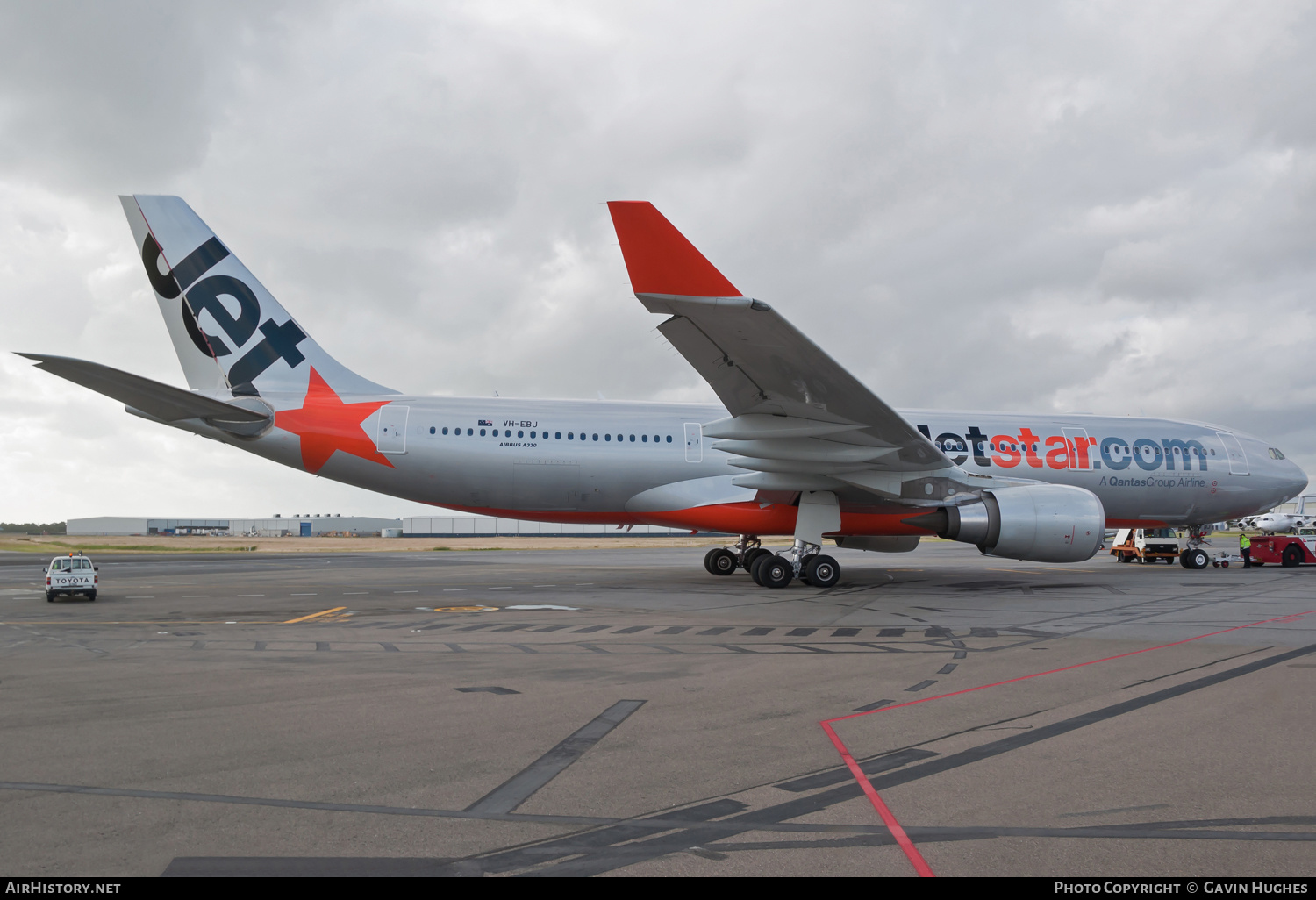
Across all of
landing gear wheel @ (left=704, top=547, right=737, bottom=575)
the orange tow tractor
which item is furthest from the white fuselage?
the orange tow tractor

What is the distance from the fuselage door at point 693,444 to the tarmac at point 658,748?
7.99m

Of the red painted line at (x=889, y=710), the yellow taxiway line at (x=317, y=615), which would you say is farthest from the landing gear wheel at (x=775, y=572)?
the yellow taxiway line at (x=317, y=615)

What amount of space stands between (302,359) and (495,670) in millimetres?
13235

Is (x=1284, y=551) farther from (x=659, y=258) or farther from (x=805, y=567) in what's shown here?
(x=659, y=258)

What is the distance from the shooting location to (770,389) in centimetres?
1373

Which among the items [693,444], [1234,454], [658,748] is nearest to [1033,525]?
[693,444]

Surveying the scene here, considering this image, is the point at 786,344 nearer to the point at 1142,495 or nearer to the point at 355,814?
the point at 355,814

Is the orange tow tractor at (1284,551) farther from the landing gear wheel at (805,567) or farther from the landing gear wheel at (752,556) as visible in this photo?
the landing gear wheel at (805,567)

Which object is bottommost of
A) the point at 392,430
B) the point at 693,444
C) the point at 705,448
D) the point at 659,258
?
the point at 705,448

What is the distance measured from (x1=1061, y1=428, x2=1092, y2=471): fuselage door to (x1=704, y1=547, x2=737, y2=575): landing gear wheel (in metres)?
8.97

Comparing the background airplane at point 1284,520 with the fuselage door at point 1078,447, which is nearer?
the fuselage door at point 1078,447

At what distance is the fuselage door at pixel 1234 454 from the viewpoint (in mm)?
20859

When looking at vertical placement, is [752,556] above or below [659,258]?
below

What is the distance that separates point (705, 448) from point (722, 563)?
158 inches
